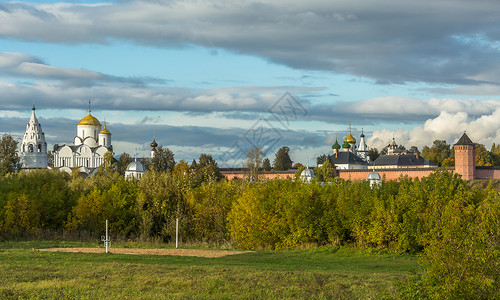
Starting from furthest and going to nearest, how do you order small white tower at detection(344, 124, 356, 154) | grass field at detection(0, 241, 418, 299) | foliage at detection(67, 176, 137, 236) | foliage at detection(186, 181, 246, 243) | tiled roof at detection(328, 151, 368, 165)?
small white tower at detection(344, 124, 356, 154) → tiled roof at detection(328, 151, 368, 165) → foliage at detection(67, 176, 137, 236) → foliage at detection(186, 181, 246, 243) → grass field at detection(0, 241, 418, 299)

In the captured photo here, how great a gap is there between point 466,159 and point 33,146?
235 ft

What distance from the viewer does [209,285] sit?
1296 centimetres

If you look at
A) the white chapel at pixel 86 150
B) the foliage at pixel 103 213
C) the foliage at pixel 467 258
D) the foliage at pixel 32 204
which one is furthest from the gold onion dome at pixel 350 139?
the foliage at pixel 467 258

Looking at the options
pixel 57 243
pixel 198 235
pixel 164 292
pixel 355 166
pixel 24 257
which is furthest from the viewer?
pixel 355 166

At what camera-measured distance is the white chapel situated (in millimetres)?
104375

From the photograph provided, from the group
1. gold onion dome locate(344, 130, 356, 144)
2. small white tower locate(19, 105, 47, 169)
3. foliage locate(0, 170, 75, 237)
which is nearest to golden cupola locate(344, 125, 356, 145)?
gold onion dome locate(344, 130, 356, 144)

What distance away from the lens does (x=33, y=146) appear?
10638 centimetres

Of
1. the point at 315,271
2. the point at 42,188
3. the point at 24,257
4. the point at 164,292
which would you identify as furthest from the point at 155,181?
the point at 164,292

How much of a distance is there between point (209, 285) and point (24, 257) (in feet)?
25.2

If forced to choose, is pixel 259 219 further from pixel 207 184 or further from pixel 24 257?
pixel 24 257

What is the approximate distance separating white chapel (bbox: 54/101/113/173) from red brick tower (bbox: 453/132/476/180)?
57.1 m

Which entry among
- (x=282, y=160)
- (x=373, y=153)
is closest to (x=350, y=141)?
(x=373, y=153)

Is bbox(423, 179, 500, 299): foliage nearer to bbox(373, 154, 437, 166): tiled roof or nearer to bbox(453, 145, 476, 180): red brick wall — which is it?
bbox(453, 145, 476, 180): red brick wall

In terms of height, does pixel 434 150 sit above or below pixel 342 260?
above
